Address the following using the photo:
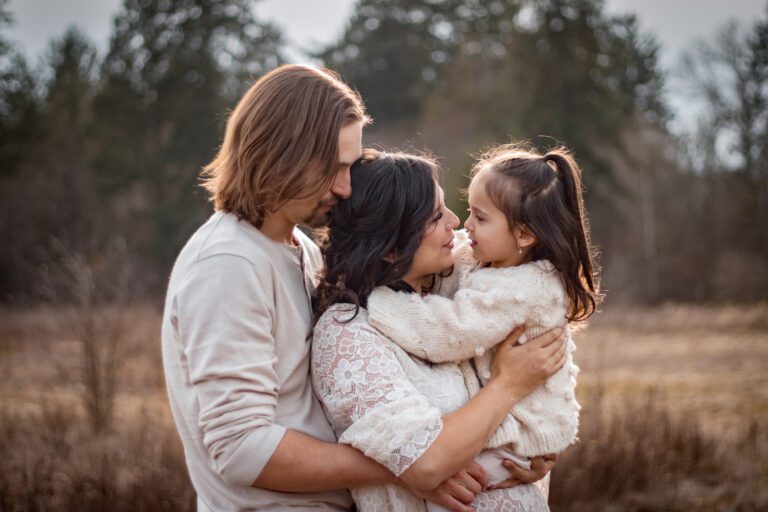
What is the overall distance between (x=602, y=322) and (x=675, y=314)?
8.25 feet

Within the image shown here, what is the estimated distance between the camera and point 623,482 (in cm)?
570

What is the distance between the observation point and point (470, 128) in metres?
26.5

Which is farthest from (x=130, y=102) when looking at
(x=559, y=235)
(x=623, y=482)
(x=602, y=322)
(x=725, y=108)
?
(x=559, y=235)

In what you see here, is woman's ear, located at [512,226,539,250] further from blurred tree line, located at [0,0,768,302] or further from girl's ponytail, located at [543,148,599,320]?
Result: blurred tree line, located at [0,0,768,302]

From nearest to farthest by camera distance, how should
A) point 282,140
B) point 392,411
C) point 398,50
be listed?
point 392,411 → point 282,140 → point 398,50

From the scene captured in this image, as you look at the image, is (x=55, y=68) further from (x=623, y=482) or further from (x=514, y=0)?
(x=623, y=482)

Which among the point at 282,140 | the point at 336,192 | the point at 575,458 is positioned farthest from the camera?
the point at 575,458

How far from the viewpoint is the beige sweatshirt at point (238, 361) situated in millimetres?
2027

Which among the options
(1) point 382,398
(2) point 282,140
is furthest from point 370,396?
(2) point 282,140

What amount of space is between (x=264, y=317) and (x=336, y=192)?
525 mm

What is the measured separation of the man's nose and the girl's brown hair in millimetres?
71

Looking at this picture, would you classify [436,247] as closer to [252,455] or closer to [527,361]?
[527,361]

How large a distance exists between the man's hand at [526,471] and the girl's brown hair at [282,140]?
3.65 ft

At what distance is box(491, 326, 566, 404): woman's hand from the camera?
7.91ft
